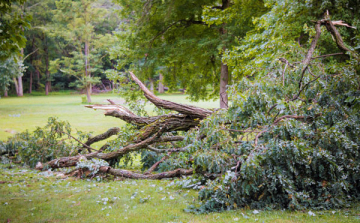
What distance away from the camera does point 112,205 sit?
438 centimetres

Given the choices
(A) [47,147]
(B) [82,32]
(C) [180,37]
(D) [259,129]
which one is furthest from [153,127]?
(B) [82,32]

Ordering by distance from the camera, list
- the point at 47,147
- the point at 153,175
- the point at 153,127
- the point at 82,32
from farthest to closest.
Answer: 1. the point at 82,32
2. the point at 47,147
3. the point at 153,127
4. the point at 153,175

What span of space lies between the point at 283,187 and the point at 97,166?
3893 millimetres

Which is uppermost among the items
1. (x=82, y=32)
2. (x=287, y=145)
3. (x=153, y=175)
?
(x=82, y=32)

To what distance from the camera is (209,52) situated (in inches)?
456

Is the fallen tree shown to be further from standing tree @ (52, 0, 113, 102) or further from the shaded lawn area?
standing tree @ (52, 0, 113, 102)

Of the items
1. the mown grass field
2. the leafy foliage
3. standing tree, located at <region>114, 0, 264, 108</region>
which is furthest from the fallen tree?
standing tree, located at <region>114, 0, 264, 108</region>

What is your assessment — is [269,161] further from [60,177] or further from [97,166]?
[60,177]

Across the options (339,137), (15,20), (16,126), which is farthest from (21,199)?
(16,126)

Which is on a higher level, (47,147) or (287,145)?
(287,145)

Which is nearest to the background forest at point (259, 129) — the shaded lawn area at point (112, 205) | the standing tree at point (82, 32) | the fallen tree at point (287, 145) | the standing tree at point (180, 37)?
the fallen tree at point (287, 145)

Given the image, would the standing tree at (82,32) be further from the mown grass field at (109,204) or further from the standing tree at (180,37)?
the mown grass field at (109,204)

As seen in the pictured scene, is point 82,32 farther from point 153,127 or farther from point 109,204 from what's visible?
point 109,204

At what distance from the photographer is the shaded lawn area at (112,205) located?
3704 mm
